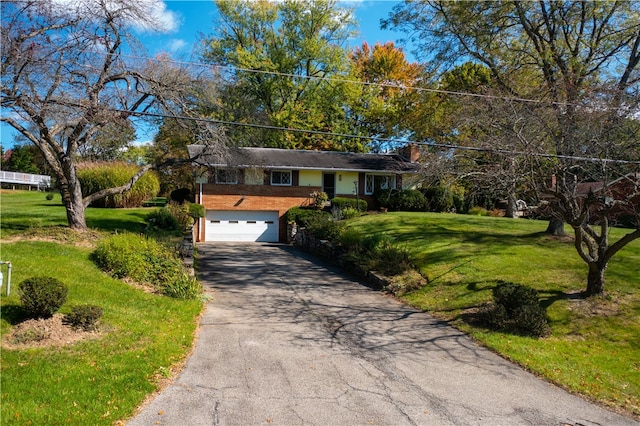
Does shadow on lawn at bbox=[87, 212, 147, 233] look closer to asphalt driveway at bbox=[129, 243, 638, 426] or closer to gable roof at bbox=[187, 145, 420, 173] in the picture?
asphalt driveway at bbox=[129, 243, 638, 426]

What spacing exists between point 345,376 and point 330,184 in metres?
23.5

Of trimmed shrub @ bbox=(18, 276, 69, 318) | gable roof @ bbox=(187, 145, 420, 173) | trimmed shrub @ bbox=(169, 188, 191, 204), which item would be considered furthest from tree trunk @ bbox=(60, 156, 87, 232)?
trimmed shrub @ bbox=(169, 188, 191, 204)

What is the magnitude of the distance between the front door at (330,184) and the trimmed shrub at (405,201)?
3199 mm

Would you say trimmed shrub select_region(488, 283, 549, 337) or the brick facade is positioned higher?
the brick facade

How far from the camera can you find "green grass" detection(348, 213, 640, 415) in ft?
24.4

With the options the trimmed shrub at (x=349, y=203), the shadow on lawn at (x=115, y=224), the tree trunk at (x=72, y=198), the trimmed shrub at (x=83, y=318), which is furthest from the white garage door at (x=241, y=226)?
the trimmed shrub at (x=83, y=318)

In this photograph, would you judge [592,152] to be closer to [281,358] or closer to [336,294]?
Result: [336,294]

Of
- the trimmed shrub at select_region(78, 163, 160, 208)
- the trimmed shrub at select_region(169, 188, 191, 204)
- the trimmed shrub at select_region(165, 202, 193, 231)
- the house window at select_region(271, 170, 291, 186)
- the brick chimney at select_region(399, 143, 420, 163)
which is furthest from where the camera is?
the brick chimney at select_region(399, 143, 420, 163)

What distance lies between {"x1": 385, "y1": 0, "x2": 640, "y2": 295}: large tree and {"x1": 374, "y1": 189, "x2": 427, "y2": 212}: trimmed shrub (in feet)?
34.3

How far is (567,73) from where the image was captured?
50.5 feet

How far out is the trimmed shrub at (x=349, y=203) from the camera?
27087 mm

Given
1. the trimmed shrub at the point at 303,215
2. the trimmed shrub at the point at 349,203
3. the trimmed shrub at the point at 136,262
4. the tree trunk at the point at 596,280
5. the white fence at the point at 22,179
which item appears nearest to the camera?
the tree trunk at the point at 596,280

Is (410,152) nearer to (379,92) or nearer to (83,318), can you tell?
(379,92)

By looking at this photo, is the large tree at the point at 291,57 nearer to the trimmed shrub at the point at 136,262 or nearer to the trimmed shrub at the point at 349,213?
the trimmed shrub at the point at 349,213
